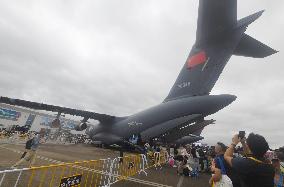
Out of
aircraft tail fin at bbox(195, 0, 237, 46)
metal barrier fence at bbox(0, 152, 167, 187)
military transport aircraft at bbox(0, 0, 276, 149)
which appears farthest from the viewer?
military transport aircraft at bbox(0, 0, 276, 149)

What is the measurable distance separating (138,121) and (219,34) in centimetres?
826

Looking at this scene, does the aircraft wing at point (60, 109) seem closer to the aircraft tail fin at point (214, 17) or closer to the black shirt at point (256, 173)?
the aircraft tail fin at point (214, 17)

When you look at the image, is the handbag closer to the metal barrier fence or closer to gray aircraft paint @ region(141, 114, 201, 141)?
the metal barrier fence

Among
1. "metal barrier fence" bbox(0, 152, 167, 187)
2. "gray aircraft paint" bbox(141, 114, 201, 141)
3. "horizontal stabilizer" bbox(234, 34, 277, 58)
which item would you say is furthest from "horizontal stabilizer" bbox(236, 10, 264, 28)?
"metal barrier fence" bbox(0, 152, 167, 187)

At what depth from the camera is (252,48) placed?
17.0 metres

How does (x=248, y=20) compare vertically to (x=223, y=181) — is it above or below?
above

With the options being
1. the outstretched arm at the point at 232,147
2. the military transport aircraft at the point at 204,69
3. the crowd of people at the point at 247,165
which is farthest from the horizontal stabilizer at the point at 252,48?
the outstretched arm at the point at 232,147

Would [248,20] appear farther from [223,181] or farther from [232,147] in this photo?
[232,147]

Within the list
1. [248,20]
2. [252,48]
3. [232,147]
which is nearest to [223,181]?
[232,147]

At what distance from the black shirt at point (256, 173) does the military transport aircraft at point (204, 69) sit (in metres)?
11.0

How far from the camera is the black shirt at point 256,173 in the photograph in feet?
11.4

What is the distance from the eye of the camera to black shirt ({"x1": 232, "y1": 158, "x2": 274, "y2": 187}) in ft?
11.4

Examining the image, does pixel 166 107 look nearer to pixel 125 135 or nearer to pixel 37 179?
pixel 125 135

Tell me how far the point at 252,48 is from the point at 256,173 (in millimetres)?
15373
